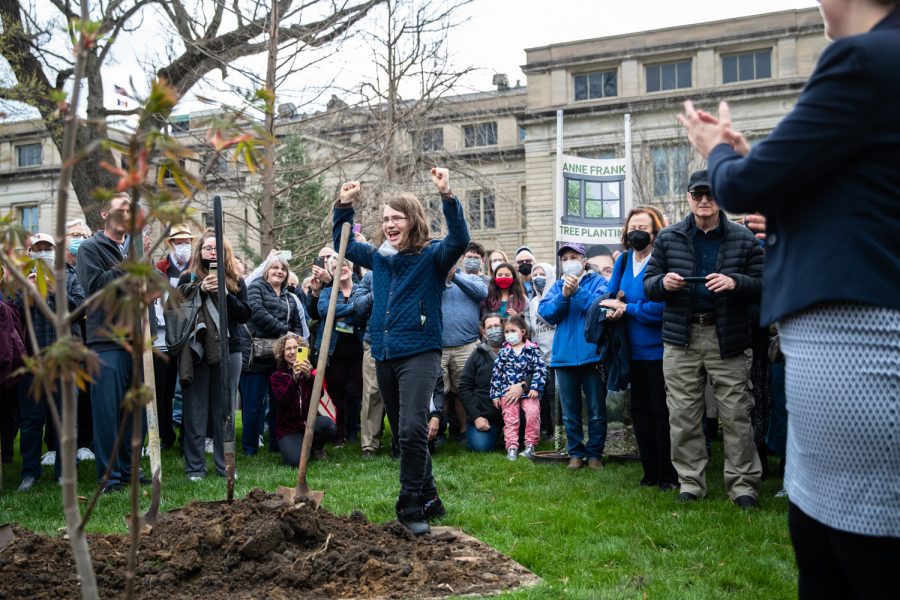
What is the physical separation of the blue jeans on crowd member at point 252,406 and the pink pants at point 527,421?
2746mm

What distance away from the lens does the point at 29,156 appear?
186 ft

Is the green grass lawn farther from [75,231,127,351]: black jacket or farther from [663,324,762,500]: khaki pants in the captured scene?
[75,231,127,351]: black jacket

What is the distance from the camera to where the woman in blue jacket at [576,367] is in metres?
8.56

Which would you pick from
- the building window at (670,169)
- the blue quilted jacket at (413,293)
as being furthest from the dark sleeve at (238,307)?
the building window at (670,169)

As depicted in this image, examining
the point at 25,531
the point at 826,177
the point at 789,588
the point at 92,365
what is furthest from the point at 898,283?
the point at 25,531

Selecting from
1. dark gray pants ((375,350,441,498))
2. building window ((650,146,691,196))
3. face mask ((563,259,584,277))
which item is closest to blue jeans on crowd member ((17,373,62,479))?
dark gray pants ((375,350,441,498))

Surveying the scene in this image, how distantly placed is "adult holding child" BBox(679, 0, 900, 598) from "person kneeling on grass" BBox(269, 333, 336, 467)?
7573 millimetres

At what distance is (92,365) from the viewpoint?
8.20 ft

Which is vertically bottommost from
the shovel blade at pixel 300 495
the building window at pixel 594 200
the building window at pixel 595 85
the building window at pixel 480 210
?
the shovel blade at pixel 300 495

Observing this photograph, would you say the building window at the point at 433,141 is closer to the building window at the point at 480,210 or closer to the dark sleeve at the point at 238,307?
the building window at the point at 480,210

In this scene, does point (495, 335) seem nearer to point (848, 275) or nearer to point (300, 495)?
point (300, 495)

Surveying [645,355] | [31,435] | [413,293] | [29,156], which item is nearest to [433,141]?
[31,435]

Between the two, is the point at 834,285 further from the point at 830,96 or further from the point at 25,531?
the point at 25,531

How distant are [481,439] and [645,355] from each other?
2.80 metres
